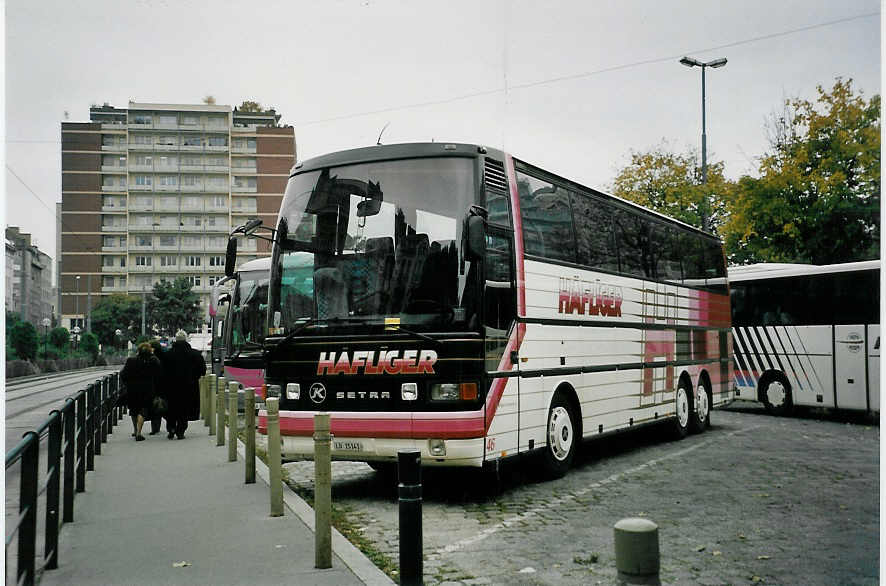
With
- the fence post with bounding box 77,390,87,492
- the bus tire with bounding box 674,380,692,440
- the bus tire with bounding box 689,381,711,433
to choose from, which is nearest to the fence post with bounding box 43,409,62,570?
the fence post with bounding box 77,390,87,492

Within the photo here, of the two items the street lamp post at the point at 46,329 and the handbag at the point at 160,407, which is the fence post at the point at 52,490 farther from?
the handbag at the point at 160,407

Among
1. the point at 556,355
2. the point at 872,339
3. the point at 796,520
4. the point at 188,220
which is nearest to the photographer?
the point at 796,520

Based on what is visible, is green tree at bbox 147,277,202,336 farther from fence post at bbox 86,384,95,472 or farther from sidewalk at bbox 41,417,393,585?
sidewalk at bbox 41,417,393,585

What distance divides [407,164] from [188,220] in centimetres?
535

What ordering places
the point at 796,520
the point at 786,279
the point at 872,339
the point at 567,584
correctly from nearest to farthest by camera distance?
the point at 567,584, the point at 796,520, the point at 872,339, the point at 786,279

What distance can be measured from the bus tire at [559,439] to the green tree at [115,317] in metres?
5.68

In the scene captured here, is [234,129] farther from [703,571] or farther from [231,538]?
[703,571]

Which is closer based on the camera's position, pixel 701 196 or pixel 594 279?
pixel 594 279

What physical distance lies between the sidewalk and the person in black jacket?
3.99 m

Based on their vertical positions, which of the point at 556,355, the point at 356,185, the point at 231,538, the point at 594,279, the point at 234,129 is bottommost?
the point at 231,538

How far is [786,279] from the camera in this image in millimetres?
17672

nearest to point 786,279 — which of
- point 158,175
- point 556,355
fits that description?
point 556,355

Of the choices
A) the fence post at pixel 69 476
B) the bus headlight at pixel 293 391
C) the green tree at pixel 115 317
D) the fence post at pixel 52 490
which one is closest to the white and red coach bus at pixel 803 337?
the bus headlight at pixel 293 391

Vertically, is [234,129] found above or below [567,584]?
above
